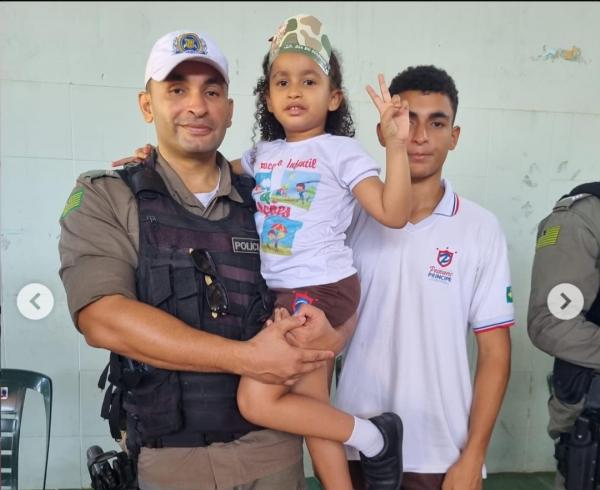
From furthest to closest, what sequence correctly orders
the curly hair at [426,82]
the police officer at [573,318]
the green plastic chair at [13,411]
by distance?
the green plastic chair at [13,411], the police officer at [573,318], the curly hair at [426,82]

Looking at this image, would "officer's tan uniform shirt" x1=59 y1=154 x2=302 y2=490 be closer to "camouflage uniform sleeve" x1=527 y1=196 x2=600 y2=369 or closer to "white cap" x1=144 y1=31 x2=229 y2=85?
"white cap" x1=144 y1=31 x2=229 y2=85

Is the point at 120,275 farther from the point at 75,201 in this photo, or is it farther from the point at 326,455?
the point at 326,455

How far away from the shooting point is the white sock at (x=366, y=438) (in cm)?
124

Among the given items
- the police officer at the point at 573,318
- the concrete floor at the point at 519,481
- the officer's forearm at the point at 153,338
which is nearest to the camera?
the officer's forearm at the point at 153,338

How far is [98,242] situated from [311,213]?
552 mm

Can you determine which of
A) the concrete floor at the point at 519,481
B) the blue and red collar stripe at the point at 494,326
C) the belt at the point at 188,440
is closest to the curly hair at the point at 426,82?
the blue and red collar stripe at the point at 494,326

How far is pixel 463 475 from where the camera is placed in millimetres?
1339

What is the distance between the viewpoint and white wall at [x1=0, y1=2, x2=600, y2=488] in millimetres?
2316

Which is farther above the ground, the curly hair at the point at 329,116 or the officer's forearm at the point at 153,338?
the curly hair at the point at 329,116

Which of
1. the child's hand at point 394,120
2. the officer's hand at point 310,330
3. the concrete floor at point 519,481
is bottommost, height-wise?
the concrete floor at point 519,481

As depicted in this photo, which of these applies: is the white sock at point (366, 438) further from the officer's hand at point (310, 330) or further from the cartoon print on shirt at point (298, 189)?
the cartoon print on shirt at point (298, 189)

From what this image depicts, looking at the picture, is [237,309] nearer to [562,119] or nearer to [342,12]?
[342,12]

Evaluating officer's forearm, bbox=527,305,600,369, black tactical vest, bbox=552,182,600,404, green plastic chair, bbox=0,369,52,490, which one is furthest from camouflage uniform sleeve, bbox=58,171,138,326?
black tactical vest, bbox=552,182,600,404

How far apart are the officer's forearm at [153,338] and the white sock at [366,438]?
1.29ft
